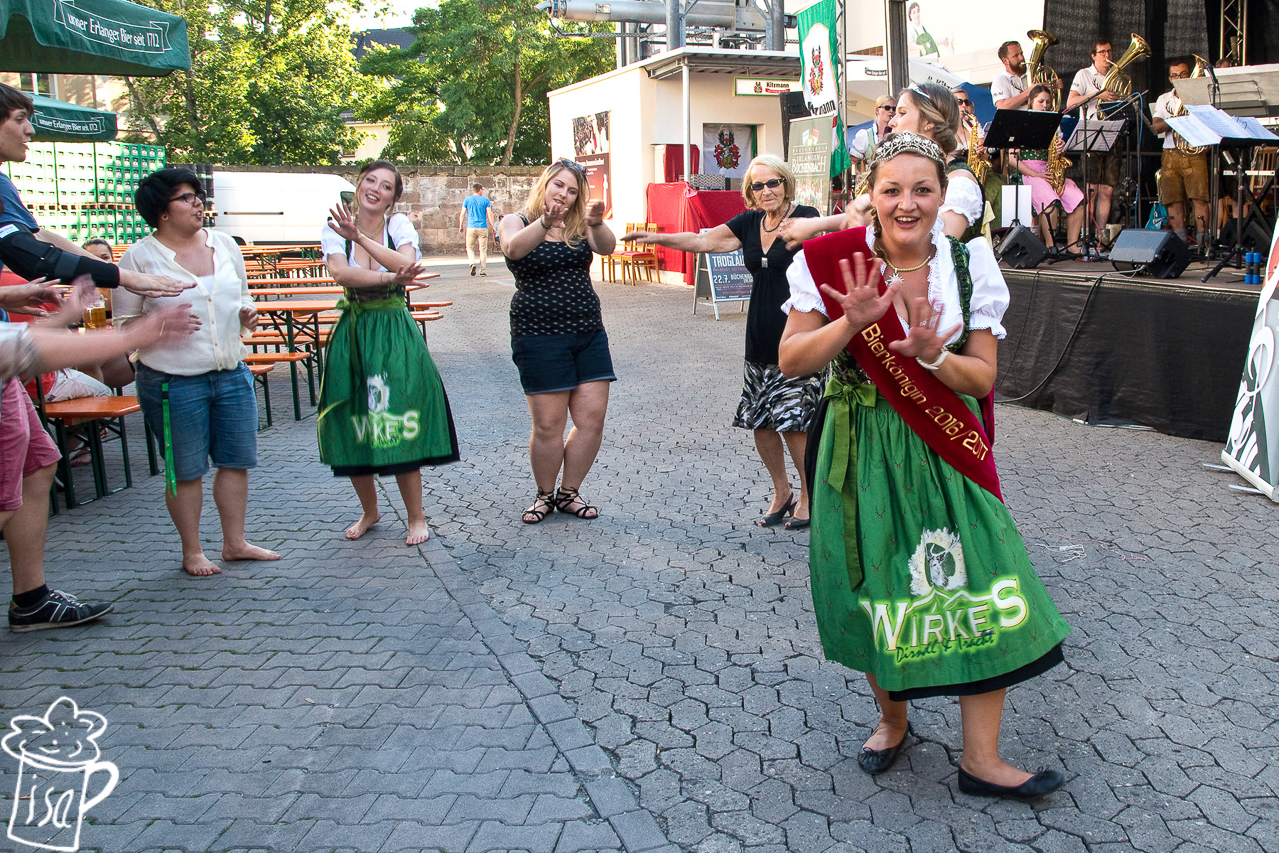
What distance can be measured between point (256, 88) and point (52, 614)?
31814mm

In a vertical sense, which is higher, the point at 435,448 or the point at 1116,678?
the point at 435,448

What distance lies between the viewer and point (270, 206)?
76.7ft

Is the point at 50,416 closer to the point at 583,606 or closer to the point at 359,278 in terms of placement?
the point at 359,278

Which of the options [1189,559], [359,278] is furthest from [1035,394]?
[359,278]

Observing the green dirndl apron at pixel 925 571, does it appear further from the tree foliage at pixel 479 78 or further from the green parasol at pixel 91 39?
the tree foliage at pixel 479 78

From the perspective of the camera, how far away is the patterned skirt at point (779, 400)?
17.2 feet

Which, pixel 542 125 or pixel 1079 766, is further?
pixel 542 125

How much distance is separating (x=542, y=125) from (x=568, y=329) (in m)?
36.9

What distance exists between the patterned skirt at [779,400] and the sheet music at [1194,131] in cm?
431

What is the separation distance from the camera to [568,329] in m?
5.55

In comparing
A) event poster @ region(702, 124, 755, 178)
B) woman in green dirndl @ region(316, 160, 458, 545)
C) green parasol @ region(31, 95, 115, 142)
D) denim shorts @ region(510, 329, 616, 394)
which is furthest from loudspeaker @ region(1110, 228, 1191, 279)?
event poster @ region(702, 124, 755, 178)

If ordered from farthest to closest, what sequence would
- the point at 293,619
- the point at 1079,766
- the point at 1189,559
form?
the point at 1189,559
the point at 293,619
the point at 1079,766

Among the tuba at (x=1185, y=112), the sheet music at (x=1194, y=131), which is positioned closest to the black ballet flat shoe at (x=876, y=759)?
the sheet music at (x=1194, y=131)

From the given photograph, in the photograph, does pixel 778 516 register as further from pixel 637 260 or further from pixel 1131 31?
pixel 637 260
